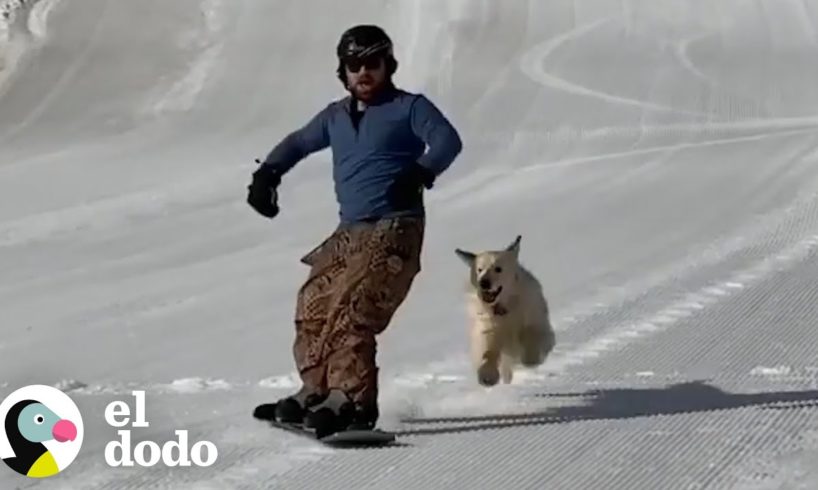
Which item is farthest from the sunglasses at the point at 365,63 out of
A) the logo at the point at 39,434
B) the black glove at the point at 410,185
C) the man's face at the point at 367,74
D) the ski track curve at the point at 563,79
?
the ski track curve at the point at 563,79

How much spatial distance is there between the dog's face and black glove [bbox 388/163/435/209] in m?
0.47

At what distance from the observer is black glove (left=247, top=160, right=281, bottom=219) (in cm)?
503

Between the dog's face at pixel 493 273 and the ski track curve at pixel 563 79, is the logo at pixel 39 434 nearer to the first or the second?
the dog's face at pixel 493 273

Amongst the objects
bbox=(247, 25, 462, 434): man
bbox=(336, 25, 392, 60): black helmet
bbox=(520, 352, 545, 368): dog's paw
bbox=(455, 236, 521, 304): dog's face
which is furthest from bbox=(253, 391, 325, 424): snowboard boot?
bbox=(336, 25, 392, 60): black helmet

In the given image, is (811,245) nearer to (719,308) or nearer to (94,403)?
(719,308)

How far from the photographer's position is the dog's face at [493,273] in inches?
208

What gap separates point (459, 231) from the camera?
10.0 m

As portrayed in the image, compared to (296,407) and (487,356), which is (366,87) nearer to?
(296,407)

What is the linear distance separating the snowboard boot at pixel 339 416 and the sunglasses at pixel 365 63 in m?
0.96

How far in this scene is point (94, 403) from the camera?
5438mm

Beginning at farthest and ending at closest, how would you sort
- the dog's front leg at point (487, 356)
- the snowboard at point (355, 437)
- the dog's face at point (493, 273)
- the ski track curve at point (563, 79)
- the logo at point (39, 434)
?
the ski track curve at point (563, 79)
the dog's front leg at point (487, 356)
the dog's face at point (493, 273)
the snowboard at point (355, 437)
the logo at point (39, 434)

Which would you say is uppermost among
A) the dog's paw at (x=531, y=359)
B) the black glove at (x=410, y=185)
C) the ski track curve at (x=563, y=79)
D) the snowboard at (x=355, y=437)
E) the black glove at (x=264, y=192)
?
the ski track curve at (x=563, y=79)

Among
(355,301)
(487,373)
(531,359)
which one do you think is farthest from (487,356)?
(355,301)

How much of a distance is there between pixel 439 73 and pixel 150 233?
30.7 feet
